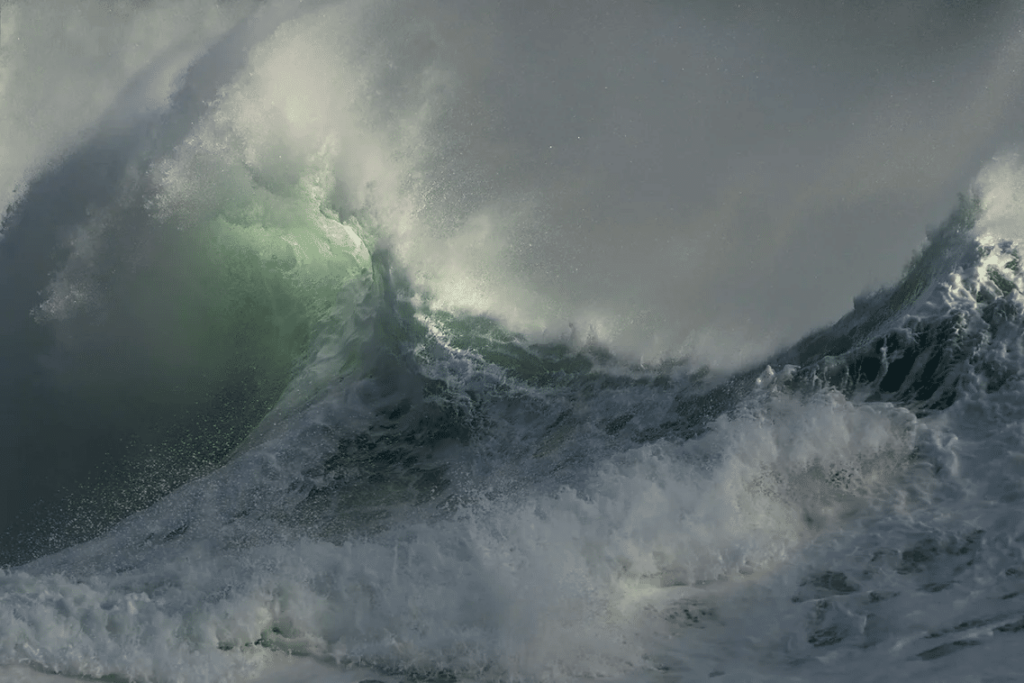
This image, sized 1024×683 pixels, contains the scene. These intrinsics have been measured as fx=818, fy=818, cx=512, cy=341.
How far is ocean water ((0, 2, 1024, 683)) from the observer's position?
18.5 ft

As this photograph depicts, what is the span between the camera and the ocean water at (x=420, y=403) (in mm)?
5641

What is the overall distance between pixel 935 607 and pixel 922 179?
4.26 meters

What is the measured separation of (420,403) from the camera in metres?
8.08

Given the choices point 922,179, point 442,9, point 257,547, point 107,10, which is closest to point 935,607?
point 922,179

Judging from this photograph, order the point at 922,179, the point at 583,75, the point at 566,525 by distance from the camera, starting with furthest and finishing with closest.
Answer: the point at 583,75, the point at 922,179, the point at 566,525

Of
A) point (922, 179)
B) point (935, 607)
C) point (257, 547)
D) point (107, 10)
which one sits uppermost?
point (107, 10)

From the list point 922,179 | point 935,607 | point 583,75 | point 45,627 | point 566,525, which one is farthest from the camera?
point 583,75

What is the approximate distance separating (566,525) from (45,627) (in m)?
3.75

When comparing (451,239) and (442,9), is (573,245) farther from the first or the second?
(442,9)

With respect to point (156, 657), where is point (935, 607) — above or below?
below

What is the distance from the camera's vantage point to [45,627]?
18.7 ft

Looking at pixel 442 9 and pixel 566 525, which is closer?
pixel 566 525

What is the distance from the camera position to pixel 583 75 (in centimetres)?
835

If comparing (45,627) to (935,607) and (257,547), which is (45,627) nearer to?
(257,547)
